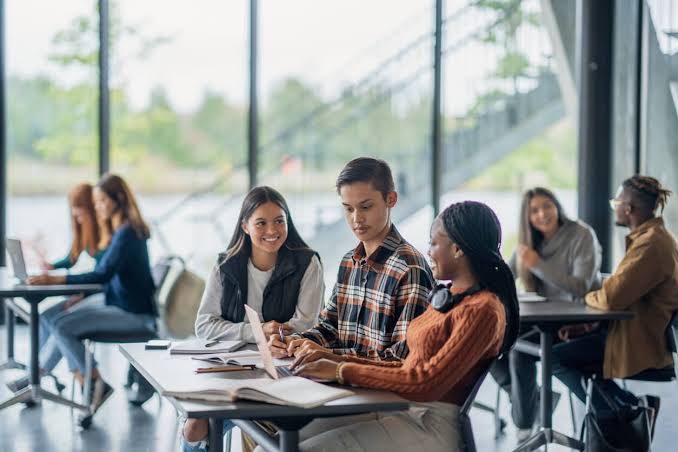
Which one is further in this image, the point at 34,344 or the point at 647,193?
the point at 34,344

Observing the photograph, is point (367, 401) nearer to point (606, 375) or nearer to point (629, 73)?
point (606, 375)

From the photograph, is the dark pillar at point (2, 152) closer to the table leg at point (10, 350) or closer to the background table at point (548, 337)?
the table leg at point (10, 350)

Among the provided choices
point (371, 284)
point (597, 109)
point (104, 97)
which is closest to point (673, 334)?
point (371, 284)

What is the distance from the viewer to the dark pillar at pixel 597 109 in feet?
22.7

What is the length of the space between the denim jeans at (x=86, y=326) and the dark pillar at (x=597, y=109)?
11.8 ft

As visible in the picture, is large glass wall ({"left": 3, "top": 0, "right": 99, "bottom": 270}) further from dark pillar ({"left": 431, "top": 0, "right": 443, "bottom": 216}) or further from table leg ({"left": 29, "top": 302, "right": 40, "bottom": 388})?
dark pillar ({"left": 431, "top": 0, "right": 443, "bottom": 216})

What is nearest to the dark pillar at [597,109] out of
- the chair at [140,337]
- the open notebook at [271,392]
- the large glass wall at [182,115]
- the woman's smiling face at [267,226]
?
the large glass wall at [182,115]

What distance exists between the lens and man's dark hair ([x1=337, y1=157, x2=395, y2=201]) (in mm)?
3045

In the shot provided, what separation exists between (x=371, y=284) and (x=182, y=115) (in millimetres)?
4545

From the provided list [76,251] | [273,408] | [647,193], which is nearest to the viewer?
[273,408]

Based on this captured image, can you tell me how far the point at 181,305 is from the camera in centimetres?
520

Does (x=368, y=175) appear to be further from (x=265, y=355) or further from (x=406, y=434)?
(x=406, y=434)

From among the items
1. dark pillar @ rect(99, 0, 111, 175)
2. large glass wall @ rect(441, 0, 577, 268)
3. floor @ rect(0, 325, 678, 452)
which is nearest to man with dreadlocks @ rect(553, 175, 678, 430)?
floor @ rect(0, 325, 678, 452)

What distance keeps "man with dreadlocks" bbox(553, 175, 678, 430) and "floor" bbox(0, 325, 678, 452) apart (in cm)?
49
